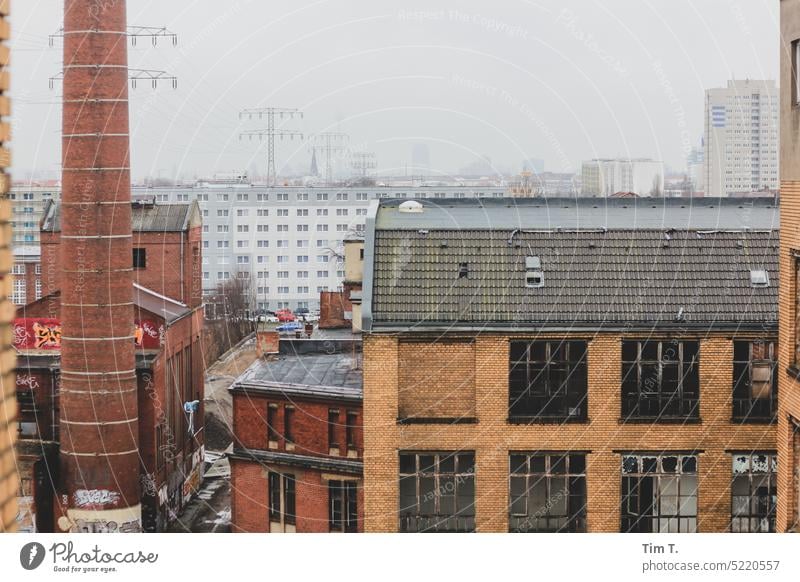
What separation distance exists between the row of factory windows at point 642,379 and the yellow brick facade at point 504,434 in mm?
109

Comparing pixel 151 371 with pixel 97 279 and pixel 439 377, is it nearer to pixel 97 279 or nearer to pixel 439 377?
pixel 97 279

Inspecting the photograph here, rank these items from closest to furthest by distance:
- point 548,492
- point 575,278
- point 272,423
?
point 548,492
point 575,278
point 272,423

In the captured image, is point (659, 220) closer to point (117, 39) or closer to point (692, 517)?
point (692, 517)

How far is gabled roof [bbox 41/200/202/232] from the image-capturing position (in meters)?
27.2

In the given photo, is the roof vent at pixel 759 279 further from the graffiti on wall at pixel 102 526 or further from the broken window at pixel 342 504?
the graffiti on wall at pixel 102 526

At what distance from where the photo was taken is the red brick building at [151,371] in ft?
75.8

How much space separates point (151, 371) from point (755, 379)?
13.8 meters

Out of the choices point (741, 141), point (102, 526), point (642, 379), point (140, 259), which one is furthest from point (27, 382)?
point (741, 141)

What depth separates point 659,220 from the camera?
14.9 meters

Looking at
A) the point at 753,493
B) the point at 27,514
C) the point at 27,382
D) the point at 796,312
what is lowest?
the point at 27,514

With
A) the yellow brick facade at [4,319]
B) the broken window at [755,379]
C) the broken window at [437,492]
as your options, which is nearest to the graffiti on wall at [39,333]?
the broken window at [437,492]

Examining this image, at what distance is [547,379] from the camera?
13336 millimetres

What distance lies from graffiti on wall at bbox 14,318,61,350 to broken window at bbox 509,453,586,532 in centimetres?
1335
